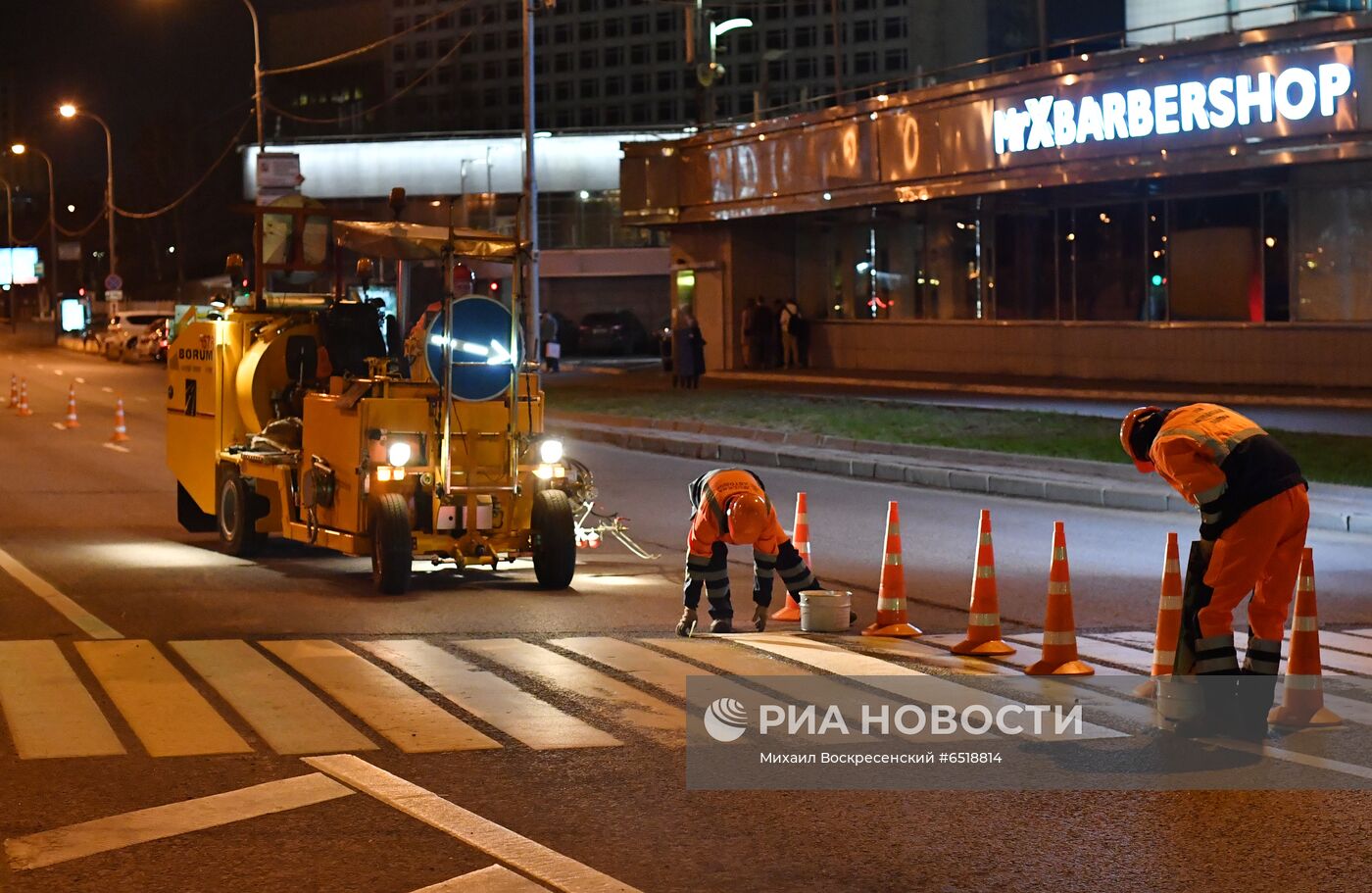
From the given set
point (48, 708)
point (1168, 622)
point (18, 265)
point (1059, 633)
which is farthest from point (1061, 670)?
point (18, 265)

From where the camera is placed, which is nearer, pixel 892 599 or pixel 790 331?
pixel 892 599

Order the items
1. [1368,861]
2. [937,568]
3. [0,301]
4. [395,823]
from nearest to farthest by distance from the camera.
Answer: [1368,861] < [395,823] < [937,568] < [0,301]

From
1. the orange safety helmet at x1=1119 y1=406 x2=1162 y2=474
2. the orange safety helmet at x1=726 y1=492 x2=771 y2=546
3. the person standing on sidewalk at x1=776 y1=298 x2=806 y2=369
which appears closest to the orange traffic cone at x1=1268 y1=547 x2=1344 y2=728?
the orange safety helmet at x1=1119 y1=406 x2=1162 y2=474

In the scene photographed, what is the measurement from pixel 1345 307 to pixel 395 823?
2597 centimetres

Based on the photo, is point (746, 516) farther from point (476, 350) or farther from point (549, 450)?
point (476, 350)

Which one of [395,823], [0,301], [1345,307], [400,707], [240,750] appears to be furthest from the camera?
[0,301]

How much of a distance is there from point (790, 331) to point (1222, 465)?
33499 mm

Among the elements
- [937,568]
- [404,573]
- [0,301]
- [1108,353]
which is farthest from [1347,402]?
[0,301]

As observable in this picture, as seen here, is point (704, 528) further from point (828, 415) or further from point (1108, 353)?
point (1108, 353)

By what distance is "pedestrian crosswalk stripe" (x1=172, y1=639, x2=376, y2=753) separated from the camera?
7797 millimetres

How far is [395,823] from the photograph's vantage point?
255 inches

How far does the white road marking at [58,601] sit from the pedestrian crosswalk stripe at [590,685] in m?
2.23

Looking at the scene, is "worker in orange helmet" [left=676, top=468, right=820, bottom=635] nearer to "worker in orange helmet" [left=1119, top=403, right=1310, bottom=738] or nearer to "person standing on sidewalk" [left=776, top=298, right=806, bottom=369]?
"worker in orange helmet" [left=1119, top=403, right=1310, bottom=738]

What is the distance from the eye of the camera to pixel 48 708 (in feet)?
27.8
